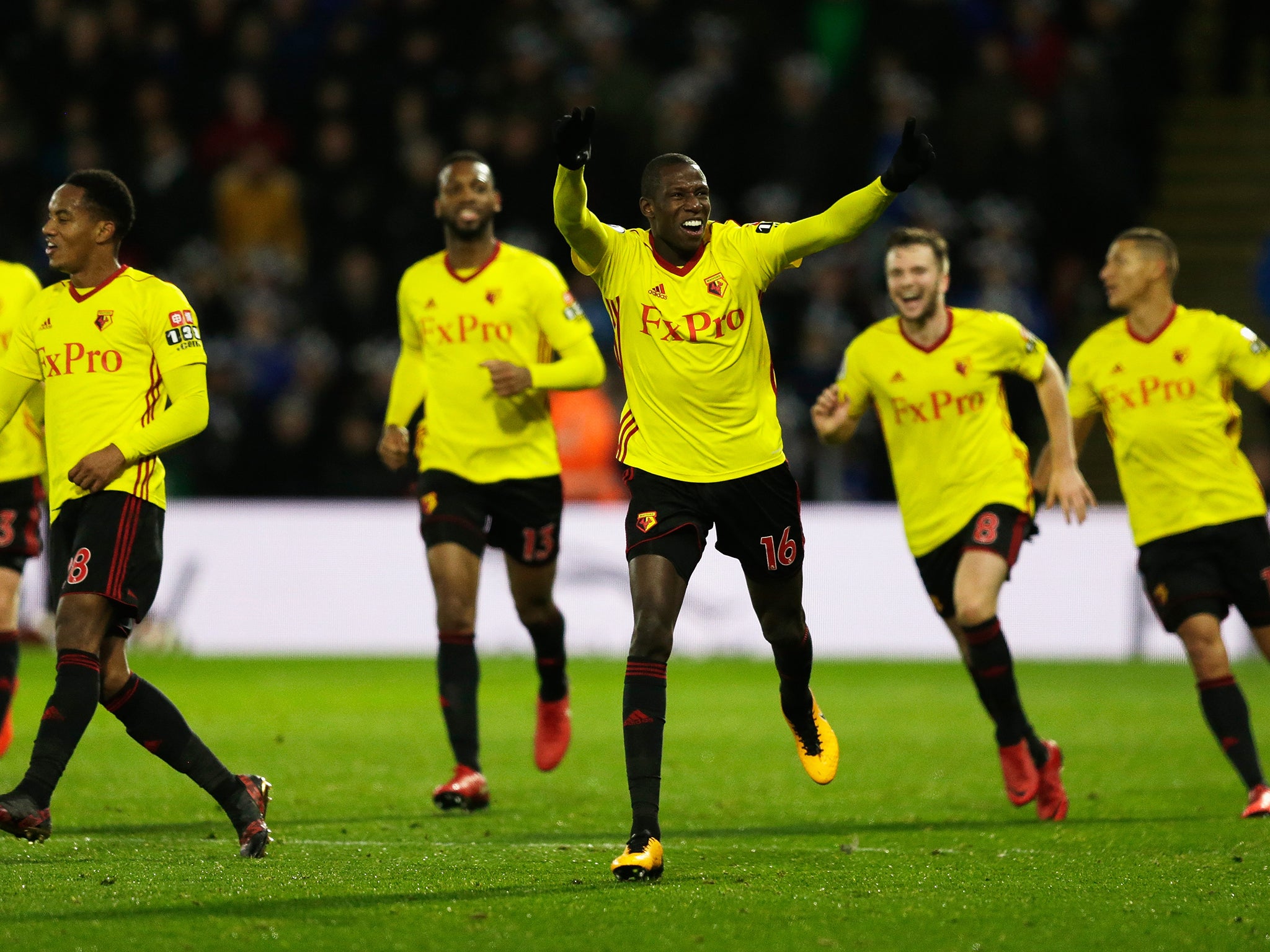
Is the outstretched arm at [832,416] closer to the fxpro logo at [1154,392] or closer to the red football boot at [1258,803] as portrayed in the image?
the fxpro logo at [1154,392]

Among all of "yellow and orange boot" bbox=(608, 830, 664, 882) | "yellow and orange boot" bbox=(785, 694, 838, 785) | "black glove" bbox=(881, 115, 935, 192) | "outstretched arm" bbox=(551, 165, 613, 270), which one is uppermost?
"black glove" bbox=(881, 115, 935, 192)

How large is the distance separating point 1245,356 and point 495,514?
3313mm

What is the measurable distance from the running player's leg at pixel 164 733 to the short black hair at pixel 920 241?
3554 millimetres

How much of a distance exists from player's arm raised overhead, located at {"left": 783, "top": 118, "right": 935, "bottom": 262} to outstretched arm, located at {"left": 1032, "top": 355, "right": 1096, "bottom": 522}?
1.75 meters

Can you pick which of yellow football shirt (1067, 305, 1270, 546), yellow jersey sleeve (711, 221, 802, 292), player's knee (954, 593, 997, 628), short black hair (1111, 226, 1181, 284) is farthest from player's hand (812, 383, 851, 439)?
yellow jersey sleeve (711, 221, 802, 292)

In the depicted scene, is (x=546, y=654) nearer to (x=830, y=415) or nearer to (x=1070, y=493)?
(x=830, y=415)

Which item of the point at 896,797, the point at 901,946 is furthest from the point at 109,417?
the point at 896,797

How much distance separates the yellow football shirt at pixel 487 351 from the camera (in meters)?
8.09

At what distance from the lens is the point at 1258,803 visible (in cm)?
733

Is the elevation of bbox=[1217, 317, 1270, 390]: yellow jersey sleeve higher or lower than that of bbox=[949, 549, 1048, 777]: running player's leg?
higher

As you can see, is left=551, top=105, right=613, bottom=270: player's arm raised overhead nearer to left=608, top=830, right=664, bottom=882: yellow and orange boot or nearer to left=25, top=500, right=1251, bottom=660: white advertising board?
left=608, top=830, right=664, bottom=882: yellow and orange boot

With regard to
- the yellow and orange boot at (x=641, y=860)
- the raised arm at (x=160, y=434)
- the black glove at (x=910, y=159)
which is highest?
the black glove at (x=910, y=159)

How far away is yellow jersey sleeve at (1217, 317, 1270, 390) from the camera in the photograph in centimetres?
784

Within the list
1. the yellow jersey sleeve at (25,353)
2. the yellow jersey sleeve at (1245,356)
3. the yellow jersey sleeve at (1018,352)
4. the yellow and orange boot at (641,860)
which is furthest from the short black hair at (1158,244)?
the yellow jersey sleeve at (25,353)
